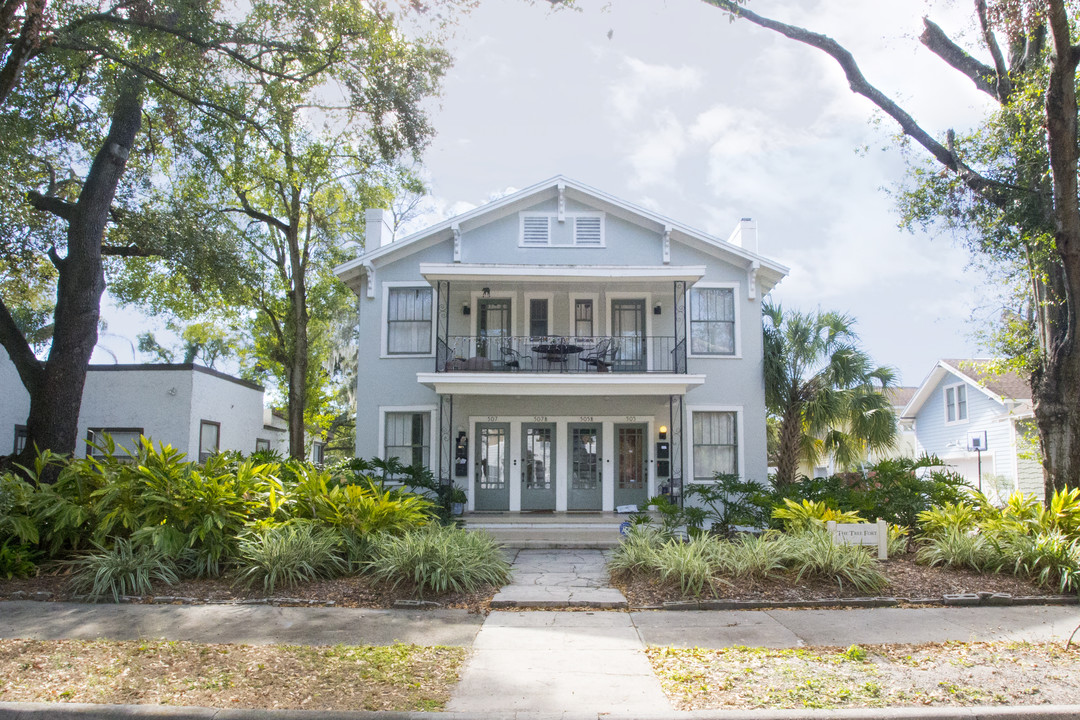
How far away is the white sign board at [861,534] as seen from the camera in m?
9.27

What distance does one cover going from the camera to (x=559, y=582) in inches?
375

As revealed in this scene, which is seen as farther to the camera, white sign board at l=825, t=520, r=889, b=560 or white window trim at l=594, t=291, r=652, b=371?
white window trim at l=594, t=291, r=652, b=371

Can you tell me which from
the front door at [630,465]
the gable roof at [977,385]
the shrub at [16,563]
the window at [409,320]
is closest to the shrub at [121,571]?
the shrub at [16,563]

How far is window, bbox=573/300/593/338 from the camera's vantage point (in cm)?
1664

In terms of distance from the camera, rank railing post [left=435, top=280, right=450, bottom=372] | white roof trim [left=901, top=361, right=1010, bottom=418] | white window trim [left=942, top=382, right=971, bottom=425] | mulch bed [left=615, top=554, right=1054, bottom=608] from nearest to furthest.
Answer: mulch bed [left=615, top=554, right=1054, bottom=608]
railing post [left=435, top=280, right=450, bottom=372]
white roof trim [left=901, top=361, right=1010, bottom=418]
white window trim [left=942, top=382, right=971, bottom=425]

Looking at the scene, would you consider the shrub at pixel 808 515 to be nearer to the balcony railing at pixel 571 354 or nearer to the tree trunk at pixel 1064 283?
the tree trunk at pixel 1064 283

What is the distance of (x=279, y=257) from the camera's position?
78.6 feet

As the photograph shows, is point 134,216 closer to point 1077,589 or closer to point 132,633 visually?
point 132,633

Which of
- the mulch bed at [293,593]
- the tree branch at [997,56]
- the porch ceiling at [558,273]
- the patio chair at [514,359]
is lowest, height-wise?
the mulch bed at [293,593]

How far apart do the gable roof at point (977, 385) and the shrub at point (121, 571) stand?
17.8 metres

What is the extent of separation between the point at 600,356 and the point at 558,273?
2.01 meters

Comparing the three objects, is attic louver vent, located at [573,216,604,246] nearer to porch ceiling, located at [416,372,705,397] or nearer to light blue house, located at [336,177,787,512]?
light blue house, located at [336,177,787,512]

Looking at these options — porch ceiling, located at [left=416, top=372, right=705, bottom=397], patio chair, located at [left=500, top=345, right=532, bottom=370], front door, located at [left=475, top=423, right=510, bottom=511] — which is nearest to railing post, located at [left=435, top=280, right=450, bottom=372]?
porch ceiling, located at [left=416, top=372, right=705, bottom=397]

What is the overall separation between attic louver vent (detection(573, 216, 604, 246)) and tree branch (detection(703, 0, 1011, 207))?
18.7 ft
